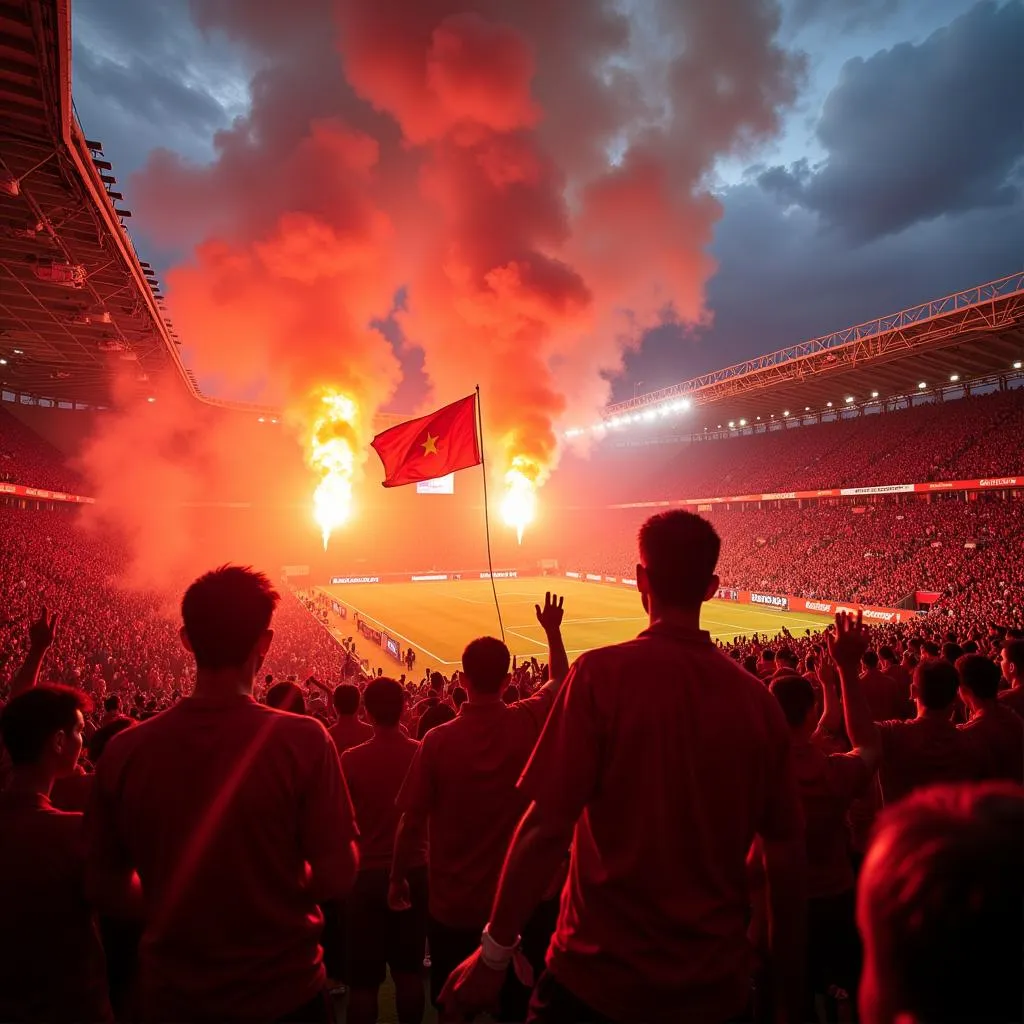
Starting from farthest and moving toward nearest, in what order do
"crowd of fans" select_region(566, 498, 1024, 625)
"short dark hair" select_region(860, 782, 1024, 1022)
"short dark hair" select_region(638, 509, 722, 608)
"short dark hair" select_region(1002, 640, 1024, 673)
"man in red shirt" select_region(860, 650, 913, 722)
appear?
1. "crowd of fans" select_region(566, 498, 1024, 625)
2. "man in red shirt" select_region(860, 650, 913, 722)
3. "short dark hair" select_region(1002, 640, 1024, 673)
4. "short dark hair" select_region(638, 509, 722, 608)
5. "short dark hair" select_region(860, 782, 1024, 1022)

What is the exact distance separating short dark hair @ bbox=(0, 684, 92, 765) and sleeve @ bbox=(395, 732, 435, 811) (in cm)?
173

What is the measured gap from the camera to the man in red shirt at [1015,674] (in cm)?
523

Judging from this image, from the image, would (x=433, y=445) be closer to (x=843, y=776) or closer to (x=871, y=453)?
(x=843, y=776)

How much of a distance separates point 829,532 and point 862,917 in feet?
176

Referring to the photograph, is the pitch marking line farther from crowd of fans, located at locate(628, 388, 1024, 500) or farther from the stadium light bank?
crowd of fans, located at locate(628, 388, 1024, 500)

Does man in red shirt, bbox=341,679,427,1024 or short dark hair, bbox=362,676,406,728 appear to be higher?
short dark hair, bbox=362,676,406,728

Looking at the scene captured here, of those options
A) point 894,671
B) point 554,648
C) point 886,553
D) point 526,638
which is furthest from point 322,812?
point 886,553

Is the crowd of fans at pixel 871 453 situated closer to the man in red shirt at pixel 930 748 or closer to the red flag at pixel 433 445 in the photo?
the red flag at pixel 433 445

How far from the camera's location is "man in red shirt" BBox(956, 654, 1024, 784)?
13.1 ft

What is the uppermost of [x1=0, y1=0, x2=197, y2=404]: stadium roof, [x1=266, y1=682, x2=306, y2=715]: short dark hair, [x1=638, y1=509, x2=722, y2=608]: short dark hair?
[x1=0, y1=0, x2=197, y2=404]: stadium roof

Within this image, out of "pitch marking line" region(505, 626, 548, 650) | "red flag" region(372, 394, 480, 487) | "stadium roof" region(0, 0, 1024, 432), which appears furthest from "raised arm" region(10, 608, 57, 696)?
"pitch marking line" region(505, 626, 548, 650)

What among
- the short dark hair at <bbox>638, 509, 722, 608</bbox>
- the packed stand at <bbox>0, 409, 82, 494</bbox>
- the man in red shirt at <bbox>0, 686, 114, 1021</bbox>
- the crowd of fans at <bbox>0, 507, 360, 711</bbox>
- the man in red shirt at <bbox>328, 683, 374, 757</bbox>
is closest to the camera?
the short dark hair at <bbox>638, 509, 722, 608</bbox>

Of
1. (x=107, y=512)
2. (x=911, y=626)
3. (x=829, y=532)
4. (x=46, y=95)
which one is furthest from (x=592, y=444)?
(x=46, y=95)

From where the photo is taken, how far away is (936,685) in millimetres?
3932
